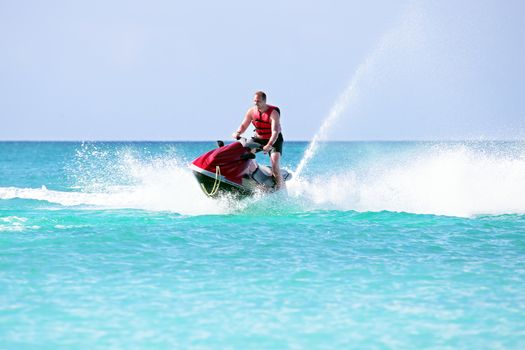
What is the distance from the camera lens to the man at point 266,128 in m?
10.7

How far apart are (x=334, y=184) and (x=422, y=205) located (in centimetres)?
172

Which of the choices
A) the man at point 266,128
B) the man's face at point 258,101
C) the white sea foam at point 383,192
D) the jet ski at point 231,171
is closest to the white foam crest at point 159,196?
the white sea foam at point 383,192

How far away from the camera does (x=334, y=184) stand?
1298cm

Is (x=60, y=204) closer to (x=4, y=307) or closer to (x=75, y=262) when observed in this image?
(x=75, y=262)

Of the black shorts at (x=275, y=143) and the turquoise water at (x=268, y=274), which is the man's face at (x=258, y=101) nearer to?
the black shorts at (x=275, y=143)

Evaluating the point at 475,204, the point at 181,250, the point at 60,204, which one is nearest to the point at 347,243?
the point at 181,250

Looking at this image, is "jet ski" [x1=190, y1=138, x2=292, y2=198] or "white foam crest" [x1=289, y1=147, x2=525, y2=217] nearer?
"jet ski" [x1=190, y1=138, x2=292, y2=198]

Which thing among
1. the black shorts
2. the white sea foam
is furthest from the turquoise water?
the black shorts

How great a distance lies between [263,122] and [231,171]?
933 mm

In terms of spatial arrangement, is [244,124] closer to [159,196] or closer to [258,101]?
[258,101]

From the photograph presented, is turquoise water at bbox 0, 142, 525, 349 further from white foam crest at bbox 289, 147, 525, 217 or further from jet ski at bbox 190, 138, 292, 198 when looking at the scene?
jet ski at bbox 190, 138, 292, 198

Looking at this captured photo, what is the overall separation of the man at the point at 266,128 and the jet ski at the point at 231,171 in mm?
190

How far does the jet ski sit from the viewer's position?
10.4 m

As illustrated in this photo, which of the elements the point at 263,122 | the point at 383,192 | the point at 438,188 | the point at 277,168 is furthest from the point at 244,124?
the point at 438,188
